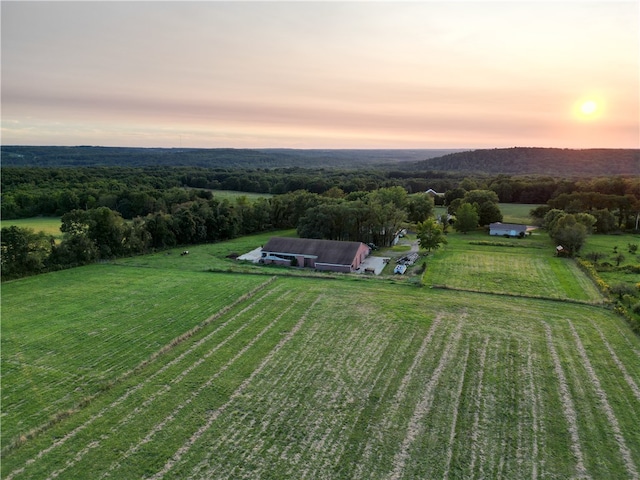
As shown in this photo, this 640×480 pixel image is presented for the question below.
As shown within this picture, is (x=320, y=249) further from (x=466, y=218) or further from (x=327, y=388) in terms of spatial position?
(x=466, y=218)

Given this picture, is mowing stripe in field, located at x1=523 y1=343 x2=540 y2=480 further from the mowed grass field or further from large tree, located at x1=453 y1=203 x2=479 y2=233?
large tree, located at x1=453 y1=203 x2=479 y2=233

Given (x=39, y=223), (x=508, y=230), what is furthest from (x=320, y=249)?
(x=39, y=223)

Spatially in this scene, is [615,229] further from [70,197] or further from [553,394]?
[70,197]

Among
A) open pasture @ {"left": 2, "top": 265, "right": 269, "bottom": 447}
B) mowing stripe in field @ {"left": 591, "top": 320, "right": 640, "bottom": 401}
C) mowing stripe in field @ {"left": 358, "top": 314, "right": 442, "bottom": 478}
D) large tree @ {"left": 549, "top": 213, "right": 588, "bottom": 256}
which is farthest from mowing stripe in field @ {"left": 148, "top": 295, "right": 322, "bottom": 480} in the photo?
large tree @ {"left": 549, "top": 213, "right": 588, "bottom": 256}

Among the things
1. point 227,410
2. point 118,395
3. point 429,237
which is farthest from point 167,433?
point 429,237

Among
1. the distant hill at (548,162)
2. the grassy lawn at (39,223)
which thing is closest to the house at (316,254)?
the grassy lawn at (39,223)
